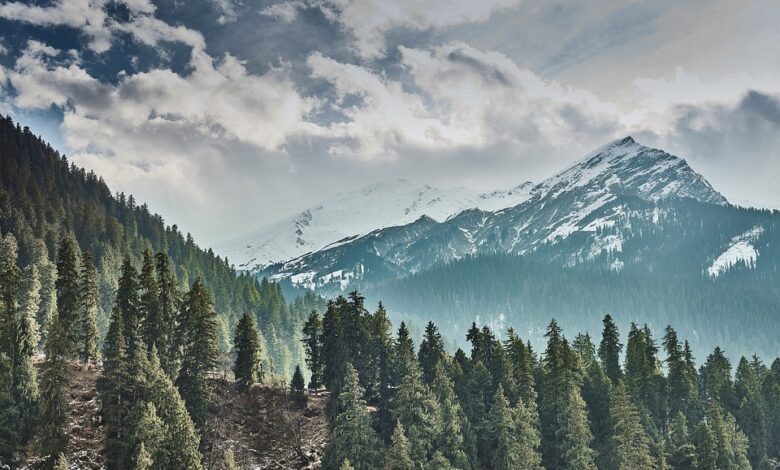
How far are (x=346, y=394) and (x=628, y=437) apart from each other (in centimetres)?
3674

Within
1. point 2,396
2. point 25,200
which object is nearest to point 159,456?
point 2,396

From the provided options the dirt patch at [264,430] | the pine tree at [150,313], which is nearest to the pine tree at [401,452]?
the dirt patch at [264,430]

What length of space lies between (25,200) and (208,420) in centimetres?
9146

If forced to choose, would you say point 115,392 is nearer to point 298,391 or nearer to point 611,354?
point 298,391

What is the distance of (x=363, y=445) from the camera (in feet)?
255

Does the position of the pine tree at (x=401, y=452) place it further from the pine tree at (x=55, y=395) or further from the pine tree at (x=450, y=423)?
the pine tree at (x=55, y=395)

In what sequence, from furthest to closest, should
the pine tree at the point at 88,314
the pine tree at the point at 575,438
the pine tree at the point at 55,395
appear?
the pine tree at the point at 575,438, the pine tree at the point at 88,314, the pine tree at the point at 55,395

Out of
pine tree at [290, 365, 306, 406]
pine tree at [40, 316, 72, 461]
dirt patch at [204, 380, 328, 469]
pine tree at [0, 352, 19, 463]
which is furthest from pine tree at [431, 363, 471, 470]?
pine tree at [0, 352, 19, 463]

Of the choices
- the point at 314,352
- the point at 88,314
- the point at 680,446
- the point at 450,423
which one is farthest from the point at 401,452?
the point at 680,446

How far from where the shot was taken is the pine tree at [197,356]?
7750cm

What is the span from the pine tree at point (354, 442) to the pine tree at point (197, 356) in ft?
49.3

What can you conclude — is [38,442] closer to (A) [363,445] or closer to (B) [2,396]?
(B) [2,396]

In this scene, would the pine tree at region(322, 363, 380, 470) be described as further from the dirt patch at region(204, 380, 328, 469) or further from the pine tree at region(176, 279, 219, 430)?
the pine tree at region(176, 279, 219, 430)

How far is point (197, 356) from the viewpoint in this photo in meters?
80.5
